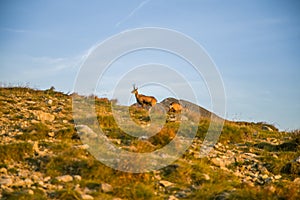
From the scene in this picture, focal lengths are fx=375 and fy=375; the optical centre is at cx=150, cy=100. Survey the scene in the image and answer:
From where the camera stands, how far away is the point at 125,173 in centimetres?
897

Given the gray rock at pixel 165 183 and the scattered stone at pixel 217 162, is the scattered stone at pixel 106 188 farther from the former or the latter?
the scattered stone at pixel 217 162

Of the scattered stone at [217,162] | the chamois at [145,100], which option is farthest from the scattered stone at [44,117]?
the chamois at [145,100]

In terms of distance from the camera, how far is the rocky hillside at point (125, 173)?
8.24m

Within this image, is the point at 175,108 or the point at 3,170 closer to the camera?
the point at 3,170

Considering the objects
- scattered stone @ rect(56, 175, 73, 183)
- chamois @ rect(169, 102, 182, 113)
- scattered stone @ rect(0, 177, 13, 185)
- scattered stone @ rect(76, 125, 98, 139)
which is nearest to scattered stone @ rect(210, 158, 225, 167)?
scattered stone @ rect(76, 125, 98, 139)

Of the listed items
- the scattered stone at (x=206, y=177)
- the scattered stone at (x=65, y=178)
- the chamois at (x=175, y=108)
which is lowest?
the scattered stone at (x=65, y=178)

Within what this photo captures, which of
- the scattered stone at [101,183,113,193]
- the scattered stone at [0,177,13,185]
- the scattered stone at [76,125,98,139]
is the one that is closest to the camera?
the scattered stone at [0,177,13,185]

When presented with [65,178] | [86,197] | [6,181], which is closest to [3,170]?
[6,181]

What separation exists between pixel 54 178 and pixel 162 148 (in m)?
3.65

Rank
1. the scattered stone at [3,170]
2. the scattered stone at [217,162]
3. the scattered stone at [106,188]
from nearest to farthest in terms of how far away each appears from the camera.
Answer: the scattered stone at [106,188] < the scattered stone at [3,170] < the scattered stone at [217,162]

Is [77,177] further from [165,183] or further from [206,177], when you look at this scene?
[206,177]

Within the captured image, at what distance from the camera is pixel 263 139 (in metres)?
15.6

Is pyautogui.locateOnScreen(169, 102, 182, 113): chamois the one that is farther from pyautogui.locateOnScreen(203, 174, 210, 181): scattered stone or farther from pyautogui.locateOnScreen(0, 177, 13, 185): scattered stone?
pyautogui.locateOnScreen(0, 177, 13, 185): scattered stone

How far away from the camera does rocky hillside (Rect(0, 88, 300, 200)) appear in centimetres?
824
